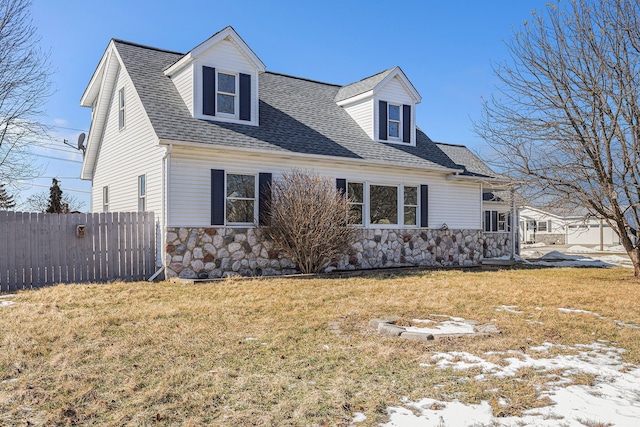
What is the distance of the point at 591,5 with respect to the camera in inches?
440

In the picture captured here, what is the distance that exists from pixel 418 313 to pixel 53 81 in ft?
39.6

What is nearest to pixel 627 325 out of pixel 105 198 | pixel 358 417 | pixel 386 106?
pixel 358 417

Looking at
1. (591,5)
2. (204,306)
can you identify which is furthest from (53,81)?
(591,5)

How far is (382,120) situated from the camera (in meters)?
15.2

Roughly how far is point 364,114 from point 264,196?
17.3 feet

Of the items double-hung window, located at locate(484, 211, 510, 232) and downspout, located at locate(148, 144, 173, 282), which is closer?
downspout, located at locate(148, 144, 173, 282)

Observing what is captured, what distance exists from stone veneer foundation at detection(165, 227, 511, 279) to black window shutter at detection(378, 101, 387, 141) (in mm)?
3158

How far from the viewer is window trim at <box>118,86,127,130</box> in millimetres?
13711

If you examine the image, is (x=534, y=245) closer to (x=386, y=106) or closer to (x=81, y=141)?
(x=386, y=106)

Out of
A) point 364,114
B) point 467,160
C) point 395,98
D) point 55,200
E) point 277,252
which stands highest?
point 395,98

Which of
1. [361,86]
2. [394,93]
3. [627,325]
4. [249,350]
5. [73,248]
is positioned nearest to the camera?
[249,350]

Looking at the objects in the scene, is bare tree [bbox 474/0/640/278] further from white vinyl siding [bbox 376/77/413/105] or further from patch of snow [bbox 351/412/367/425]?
patch of snow [bbox 351/412/367/425]

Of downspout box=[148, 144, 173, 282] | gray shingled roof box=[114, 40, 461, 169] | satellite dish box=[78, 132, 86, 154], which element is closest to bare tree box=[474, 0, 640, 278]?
gray shingled roof box=[114, 40, 461, 169]

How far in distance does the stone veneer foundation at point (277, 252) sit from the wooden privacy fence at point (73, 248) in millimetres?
992
